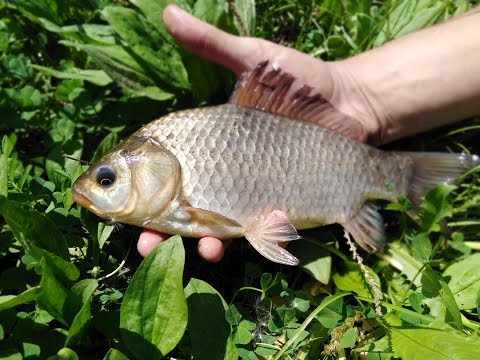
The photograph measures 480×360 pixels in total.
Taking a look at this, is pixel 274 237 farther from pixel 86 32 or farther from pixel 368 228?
pixel 86 32

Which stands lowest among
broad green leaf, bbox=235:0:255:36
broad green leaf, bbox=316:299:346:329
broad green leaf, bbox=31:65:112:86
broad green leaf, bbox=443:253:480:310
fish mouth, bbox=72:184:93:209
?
broad green leaf, bbox=443:253:480:310

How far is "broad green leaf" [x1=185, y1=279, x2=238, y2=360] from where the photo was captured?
1884 millimetres

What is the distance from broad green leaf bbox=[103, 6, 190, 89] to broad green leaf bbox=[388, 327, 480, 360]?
1.78 meters

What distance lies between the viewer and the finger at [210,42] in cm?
248

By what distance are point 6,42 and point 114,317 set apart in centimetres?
196

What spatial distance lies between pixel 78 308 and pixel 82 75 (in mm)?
1546

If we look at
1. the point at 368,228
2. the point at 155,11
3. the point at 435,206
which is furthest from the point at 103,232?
the point at 435,206

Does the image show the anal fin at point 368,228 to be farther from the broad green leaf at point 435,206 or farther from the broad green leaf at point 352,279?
the broad green leaf at point 435,206

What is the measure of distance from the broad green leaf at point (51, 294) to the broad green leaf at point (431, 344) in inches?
52.2

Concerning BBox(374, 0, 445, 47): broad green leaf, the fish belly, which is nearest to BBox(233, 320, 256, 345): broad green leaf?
the fish belly

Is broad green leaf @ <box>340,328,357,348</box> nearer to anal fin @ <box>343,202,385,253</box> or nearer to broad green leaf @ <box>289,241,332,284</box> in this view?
broad green leaf @ <box>289,241,332,284</box>

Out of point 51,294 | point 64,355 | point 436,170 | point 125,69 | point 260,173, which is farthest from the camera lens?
point 436,170

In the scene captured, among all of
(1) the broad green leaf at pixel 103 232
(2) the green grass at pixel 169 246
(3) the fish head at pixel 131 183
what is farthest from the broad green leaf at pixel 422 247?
(1) the broad green leaf at pixel 103 232

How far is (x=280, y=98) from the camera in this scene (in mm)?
2562
